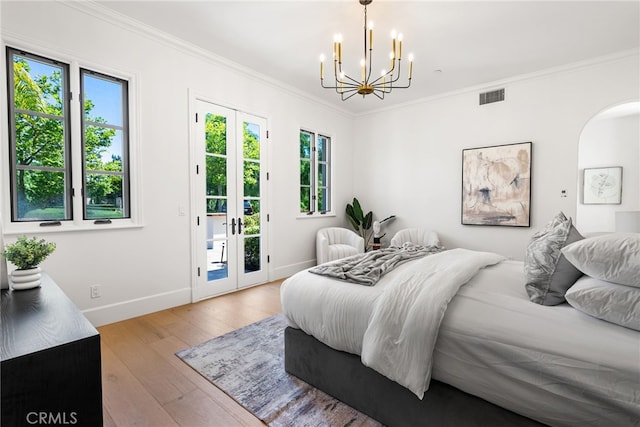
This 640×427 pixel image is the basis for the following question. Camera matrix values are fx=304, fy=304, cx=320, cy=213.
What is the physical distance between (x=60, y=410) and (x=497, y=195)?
4.89 metres

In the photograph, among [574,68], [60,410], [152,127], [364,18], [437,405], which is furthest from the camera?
[574,68]

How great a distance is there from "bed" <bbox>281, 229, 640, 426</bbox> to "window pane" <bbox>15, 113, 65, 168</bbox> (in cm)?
242

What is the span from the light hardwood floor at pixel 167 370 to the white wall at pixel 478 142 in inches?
121

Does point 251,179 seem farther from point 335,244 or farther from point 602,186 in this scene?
point 602,186

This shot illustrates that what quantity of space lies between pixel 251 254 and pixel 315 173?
186cm

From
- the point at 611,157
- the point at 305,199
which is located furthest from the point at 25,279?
the point at 611,157

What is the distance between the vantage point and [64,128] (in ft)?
8.79

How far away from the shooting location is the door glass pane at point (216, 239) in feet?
12.3

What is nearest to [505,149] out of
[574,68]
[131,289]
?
[574,68]

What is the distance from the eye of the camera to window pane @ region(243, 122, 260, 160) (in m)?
4.12

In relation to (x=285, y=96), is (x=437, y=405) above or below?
below

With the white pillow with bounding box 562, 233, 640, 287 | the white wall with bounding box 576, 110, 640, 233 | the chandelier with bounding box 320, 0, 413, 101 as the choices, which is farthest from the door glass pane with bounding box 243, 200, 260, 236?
the white wall with bounding box 576, 110, 640, 233

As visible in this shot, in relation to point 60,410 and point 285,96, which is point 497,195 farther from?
point 60,410

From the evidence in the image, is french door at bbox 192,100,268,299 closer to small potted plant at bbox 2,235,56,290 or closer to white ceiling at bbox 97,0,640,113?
white ceiling at bbox 97,0,640,113
